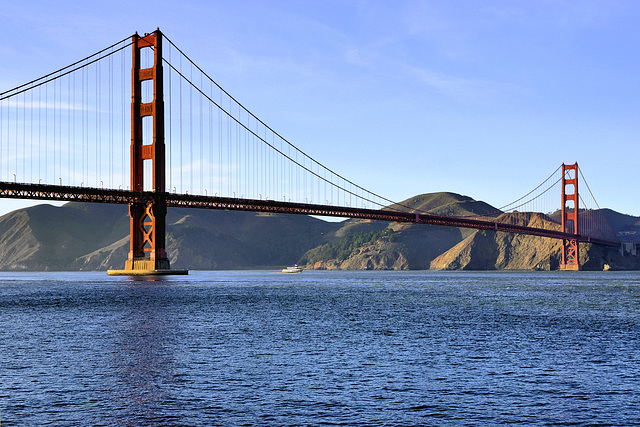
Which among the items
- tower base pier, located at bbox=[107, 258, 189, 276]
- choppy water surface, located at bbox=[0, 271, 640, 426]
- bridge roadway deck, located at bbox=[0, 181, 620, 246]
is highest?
bridge roadway deck, located at bbox=[0, 181, 620, 246]

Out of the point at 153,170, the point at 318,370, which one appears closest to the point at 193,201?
the point at 153,170

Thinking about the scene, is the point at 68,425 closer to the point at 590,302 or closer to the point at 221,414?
the point at 221,414

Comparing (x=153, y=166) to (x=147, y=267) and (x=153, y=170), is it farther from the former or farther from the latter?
(x=147, y=267)

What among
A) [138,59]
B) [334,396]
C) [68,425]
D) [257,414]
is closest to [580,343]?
[334,396]

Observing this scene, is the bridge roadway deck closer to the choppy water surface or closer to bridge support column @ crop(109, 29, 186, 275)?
bridge support column @ crop(109, 29, 186, 275)

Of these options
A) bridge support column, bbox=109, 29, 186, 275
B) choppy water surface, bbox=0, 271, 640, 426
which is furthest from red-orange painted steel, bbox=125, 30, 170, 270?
choppy water surface, bbox=0, 271, 640, 426

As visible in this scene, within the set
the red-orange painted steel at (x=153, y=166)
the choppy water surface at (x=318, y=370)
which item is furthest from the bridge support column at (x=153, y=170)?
the choppy water surface at (x=318, y=370)
